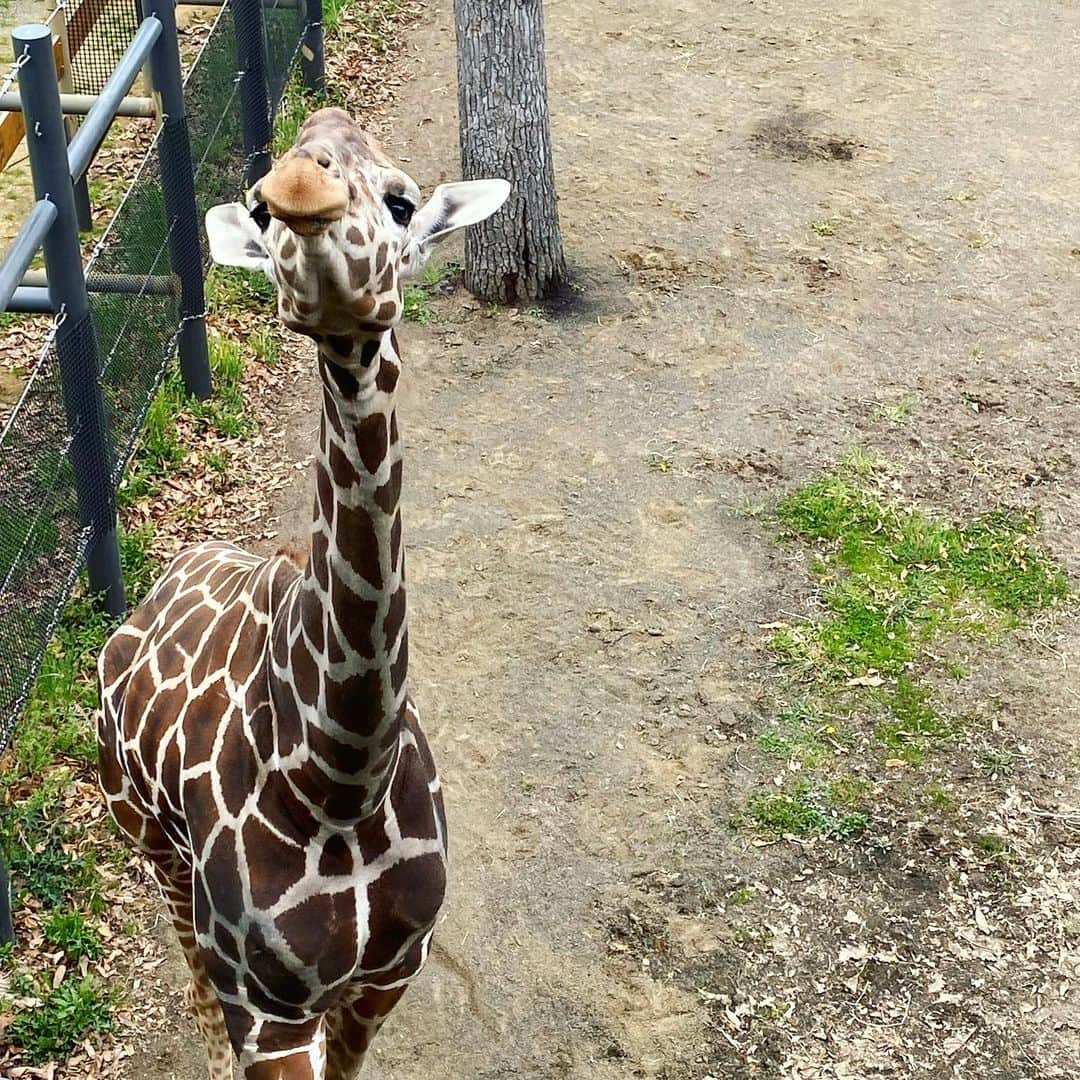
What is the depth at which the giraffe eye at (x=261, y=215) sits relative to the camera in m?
2.98

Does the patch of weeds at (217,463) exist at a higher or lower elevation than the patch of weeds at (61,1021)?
higher

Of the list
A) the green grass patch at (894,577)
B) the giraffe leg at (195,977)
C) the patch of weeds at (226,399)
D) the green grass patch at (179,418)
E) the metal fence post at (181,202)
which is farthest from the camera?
the patch of weeds at (226,399)

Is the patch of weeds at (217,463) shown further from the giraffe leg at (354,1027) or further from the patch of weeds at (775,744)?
the giraffe leg at (354,1027)

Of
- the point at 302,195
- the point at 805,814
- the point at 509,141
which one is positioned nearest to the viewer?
the point at 302,195

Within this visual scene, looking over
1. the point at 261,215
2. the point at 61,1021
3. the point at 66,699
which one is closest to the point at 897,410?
the point at 66,699

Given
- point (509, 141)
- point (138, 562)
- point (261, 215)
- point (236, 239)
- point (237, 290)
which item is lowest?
point (138, 562)

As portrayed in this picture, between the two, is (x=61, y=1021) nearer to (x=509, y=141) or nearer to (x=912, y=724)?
(x=912, y=724)

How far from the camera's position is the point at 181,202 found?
23.9 feet

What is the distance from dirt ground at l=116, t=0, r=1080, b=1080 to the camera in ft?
16.5

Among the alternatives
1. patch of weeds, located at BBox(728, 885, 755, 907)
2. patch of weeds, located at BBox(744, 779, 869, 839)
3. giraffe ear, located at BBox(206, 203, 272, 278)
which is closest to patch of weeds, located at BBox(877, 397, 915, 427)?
patch of weeds, located at BBox(744, 779, 869, 839)

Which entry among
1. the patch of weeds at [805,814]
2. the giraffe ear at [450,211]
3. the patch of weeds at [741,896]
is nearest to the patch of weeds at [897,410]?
the patch of weeds at [805,814]

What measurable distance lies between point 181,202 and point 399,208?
461 cm

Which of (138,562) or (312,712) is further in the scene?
(138,562)

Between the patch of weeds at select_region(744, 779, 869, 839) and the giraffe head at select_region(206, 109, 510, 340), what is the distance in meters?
3.10
